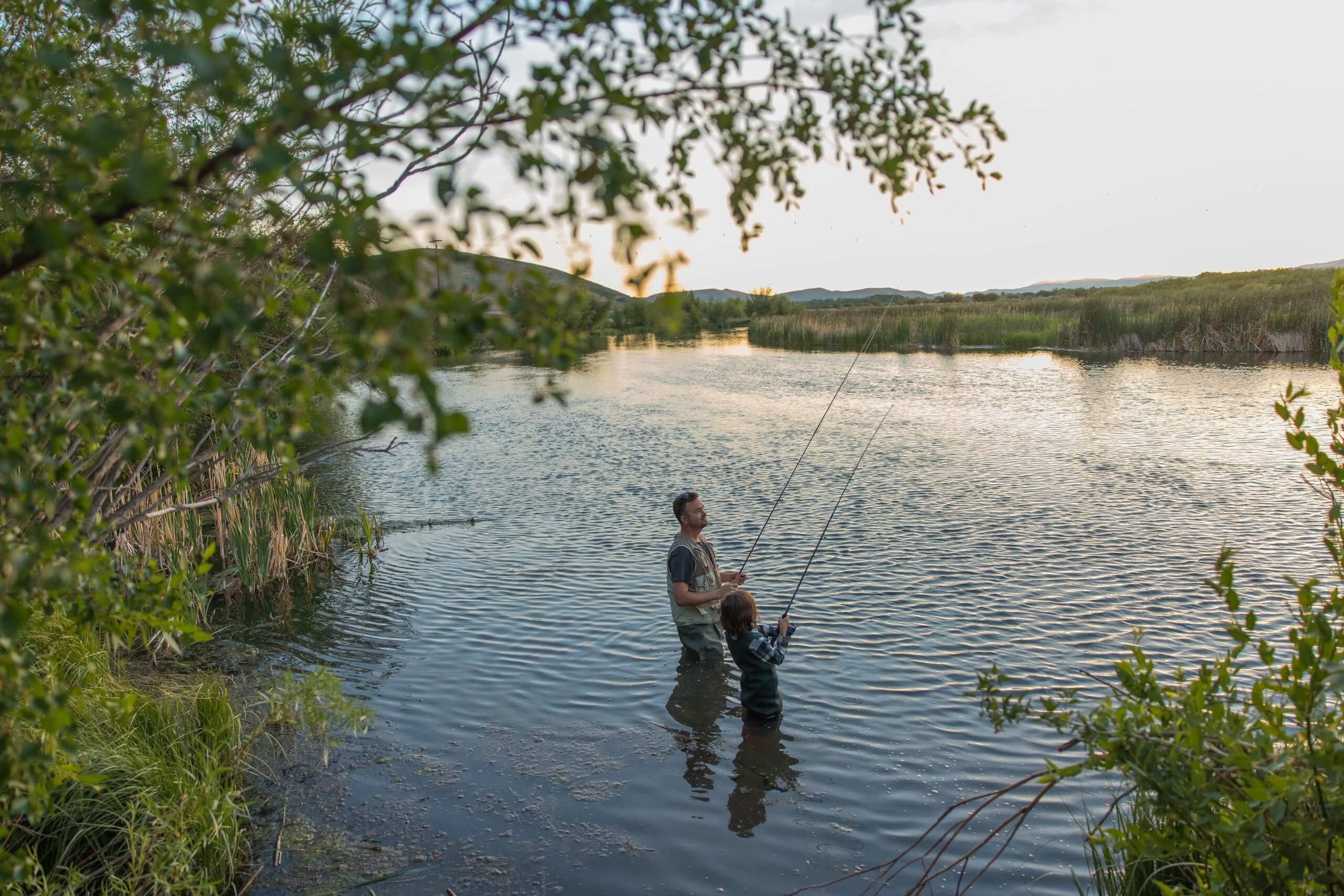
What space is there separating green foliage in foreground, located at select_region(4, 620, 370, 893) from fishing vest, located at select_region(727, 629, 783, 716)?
2628 mm

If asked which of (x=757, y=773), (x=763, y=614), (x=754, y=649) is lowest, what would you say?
(x=757, y=773)

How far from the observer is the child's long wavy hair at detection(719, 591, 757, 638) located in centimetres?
679

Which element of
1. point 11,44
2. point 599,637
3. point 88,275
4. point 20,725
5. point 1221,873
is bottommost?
point 599,637

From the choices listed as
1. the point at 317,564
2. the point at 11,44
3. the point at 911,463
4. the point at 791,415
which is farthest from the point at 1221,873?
the point at 791,415

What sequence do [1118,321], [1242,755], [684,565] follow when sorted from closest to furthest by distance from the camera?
[1242,755]
[684,565]
[1118,321]

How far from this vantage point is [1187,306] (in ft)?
123

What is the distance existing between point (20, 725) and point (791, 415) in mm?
21183

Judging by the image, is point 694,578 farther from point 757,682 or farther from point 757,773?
point 757,773

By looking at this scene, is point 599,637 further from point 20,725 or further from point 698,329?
point 698,329

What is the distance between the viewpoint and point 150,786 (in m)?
5.04

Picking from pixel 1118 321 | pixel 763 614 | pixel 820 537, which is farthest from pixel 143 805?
pixel 1118 321

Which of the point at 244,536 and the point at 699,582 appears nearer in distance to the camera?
the point at 699,582

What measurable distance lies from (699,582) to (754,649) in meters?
1.14

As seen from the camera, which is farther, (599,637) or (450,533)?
(450,533)
